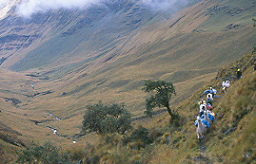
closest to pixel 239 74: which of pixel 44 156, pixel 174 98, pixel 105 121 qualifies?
pixel 105 121

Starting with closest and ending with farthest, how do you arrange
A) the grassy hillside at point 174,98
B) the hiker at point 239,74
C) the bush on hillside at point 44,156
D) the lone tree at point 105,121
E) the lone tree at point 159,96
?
the grassy hillside at point 174,98 → the bush on hillside at point 44,156 → the hiker at point 239,74 → the lone tree at point 159,96 → the lone tree at point 105,121

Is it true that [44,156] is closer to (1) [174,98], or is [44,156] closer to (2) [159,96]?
(2) [159,96]

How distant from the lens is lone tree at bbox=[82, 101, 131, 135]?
21.9 metres

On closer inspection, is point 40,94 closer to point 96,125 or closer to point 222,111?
point 96,125

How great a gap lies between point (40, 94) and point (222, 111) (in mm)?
196183

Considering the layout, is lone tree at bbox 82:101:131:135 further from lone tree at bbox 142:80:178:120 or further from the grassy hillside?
lone tree at bbox 142:80:178:120

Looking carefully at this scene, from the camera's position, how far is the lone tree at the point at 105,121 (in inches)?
863

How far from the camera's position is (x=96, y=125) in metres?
25.6

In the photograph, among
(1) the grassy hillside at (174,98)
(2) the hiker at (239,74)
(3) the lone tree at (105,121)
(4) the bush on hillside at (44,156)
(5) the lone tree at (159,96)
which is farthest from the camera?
(3) the lone tree at (105,121)

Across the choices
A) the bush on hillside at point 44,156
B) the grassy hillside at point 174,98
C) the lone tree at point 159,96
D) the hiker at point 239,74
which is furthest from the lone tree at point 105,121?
the hiker at point 239,74

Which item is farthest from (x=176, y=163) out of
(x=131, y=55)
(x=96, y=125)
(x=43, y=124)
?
(x=131, y=55)

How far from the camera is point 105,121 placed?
72.2ft

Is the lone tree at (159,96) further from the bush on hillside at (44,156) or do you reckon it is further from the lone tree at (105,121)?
the bush on hillside at (44,156)

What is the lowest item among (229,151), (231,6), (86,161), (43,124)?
(43,124)
